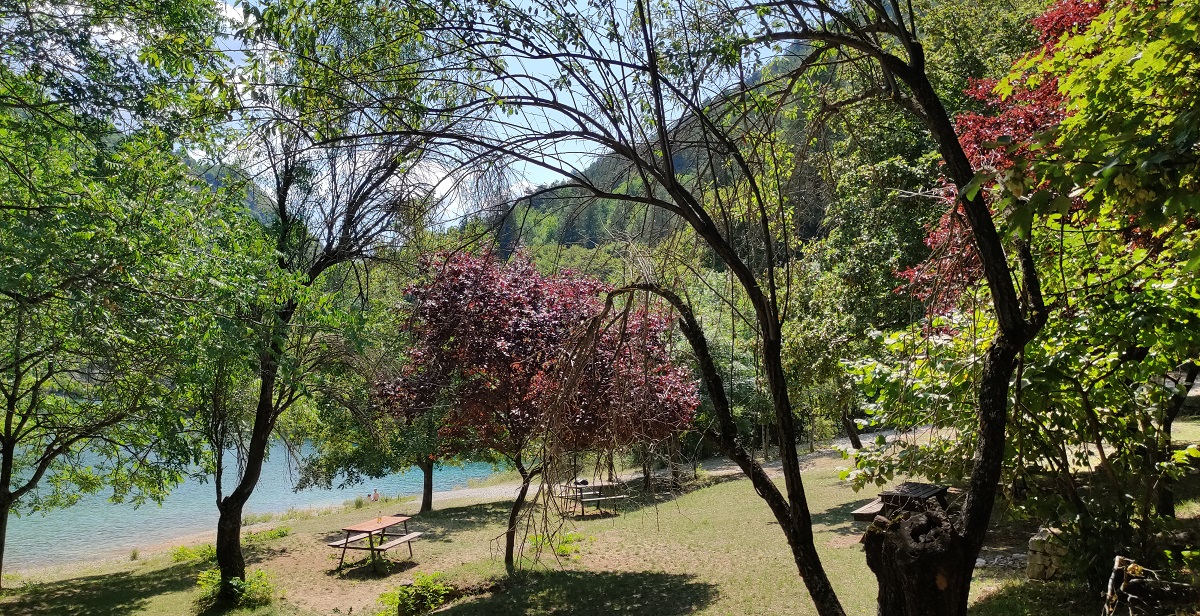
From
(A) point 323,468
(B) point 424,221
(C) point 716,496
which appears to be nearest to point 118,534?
(A) point 323,468

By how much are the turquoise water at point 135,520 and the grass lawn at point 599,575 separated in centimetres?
410

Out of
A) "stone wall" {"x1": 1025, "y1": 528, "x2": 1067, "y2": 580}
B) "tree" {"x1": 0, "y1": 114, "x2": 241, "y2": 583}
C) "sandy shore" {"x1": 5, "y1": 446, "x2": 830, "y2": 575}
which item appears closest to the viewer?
"tree" {"x1": 0, "y1": 114, "x2": 241, "y2": 583}

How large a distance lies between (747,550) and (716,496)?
6462 mm

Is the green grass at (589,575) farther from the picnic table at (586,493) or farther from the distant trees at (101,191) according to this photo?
the distant trees at (101,191)

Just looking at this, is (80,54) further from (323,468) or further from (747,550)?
(323,468)

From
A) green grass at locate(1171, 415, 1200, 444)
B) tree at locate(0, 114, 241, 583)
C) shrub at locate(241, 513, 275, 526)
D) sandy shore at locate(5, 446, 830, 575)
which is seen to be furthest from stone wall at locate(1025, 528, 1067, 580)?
shrub at locate(241, 513, 275, 526)

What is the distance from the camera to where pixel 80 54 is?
602cm

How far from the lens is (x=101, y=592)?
1006 centimetres

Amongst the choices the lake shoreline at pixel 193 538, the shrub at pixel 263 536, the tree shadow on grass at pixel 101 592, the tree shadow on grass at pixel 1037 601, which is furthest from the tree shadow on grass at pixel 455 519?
the tree shadow on grass at pixel 1037 601

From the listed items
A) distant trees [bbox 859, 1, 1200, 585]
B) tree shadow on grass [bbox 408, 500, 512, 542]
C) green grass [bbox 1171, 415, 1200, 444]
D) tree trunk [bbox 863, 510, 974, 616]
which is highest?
distant trees [bbox 859, 1, 1200, 585]

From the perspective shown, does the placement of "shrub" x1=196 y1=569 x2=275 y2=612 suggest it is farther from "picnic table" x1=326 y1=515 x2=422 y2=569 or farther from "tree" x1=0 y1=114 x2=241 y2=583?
"tree" x1=0 y1=114 x2=241 y2=583

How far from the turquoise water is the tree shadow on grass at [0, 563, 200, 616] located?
3962 mm

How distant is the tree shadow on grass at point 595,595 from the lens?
751 cm

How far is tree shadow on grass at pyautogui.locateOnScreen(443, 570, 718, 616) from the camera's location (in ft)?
24.6
